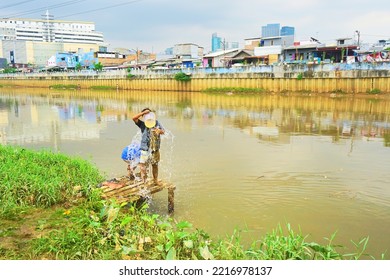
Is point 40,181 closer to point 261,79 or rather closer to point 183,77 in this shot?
point 261,79

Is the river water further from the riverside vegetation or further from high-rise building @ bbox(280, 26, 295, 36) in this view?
high-rise building @ bbox(280, 26, 295, 36)

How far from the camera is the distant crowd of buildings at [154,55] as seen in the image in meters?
42.2

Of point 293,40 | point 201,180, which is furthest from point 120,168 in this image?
point 293,40

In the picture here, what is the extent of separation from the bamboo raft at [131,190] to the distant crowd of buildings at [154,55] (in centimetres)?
3337

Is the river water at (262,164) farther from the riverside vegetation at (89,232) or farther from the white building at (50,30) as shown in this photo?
the white building at (50,30)

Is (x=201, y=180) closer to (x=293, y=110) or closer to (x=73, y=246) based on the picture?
(x=73, y=246)

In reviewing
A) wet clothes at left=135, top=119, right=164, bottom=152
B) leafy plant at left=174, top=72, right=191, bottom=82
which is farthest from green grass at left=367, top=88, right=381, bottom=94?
wet clothes at left=135, top=119, right=164, bottom=152

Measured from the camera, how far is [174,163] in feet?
32.8

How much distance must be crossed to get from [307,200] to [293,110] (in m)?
16.3

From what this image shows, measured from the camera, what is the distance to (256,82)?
36.4 m

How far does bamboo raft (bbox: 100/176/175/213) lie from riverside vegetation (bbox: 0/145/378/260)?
0.69 feet

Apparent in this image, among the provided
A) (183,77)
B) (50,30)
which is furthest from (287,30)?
(50,30)

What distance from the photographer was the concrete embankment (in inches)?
1171
